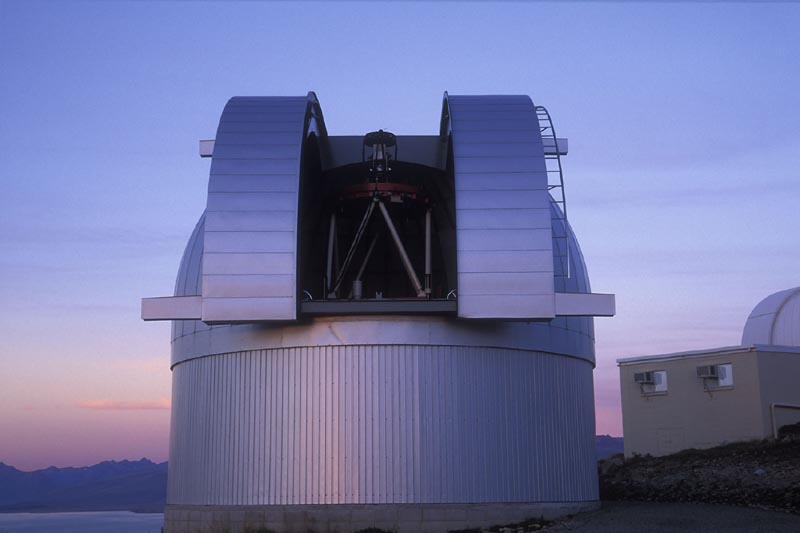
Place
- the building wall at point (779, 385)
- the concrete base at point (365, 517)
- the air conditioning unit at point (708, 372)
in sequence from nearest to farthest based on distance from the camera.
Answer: the concrete base at point (365, 517), the building wall at point (779, 385), the air conditioning unit at point (708, 372)

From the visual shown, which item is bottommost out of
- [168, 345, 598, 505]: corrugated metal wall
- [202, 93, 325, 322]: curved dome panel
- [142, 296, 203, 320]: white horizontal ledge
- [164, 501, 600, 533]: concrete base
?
[164, 501, 600, 533]: concrete base

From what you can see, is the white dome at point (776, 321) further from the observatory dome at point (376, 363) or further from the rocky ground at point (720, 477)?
the observatory dome at point (376, 363)

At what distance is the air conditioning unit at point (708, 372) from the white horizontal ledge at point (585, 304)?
17.7m

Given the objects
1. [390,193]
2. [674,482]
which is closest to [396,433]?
[390,193]

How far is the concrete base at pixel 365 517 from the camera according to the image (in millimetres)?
20047

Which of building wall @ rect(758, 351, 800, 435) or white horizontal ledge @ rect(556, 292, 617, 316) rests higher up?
white horizontal ledge @ rect(556, 292, 617, 316)

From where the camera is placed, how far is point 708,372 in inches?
1460

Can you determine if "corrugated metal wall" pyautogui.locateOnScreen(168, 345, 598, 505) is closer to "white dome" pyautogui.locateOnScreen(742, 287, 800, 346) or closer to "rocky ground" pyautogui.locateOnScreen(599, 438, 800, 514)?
"rocky ground" pyautogui.locateOnScreen(599, 438, 800, 514)

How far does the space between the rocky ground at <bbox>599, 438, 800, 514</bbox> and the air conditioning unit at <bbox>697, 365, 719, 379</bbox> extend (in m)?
2.91

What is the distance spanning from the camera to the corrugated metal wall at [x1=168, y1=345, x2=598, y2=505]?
67.2 feet

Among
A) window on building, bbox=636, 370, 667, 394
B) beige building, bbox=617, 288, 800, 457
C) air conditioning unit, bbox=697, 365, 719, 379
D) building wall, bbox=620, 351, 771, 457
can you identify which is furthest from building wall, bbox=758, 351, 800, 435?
window on building, bbox=636, 370, 667, 394

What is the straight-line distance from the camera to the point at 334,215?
24.3 meters

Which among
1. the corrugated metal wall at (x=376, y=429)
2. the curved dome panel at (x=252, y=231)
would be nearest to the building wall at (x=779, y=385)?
the corrugated metal wall at (x=376, y=429)

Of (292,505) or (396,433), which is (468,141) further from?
(292,505)
